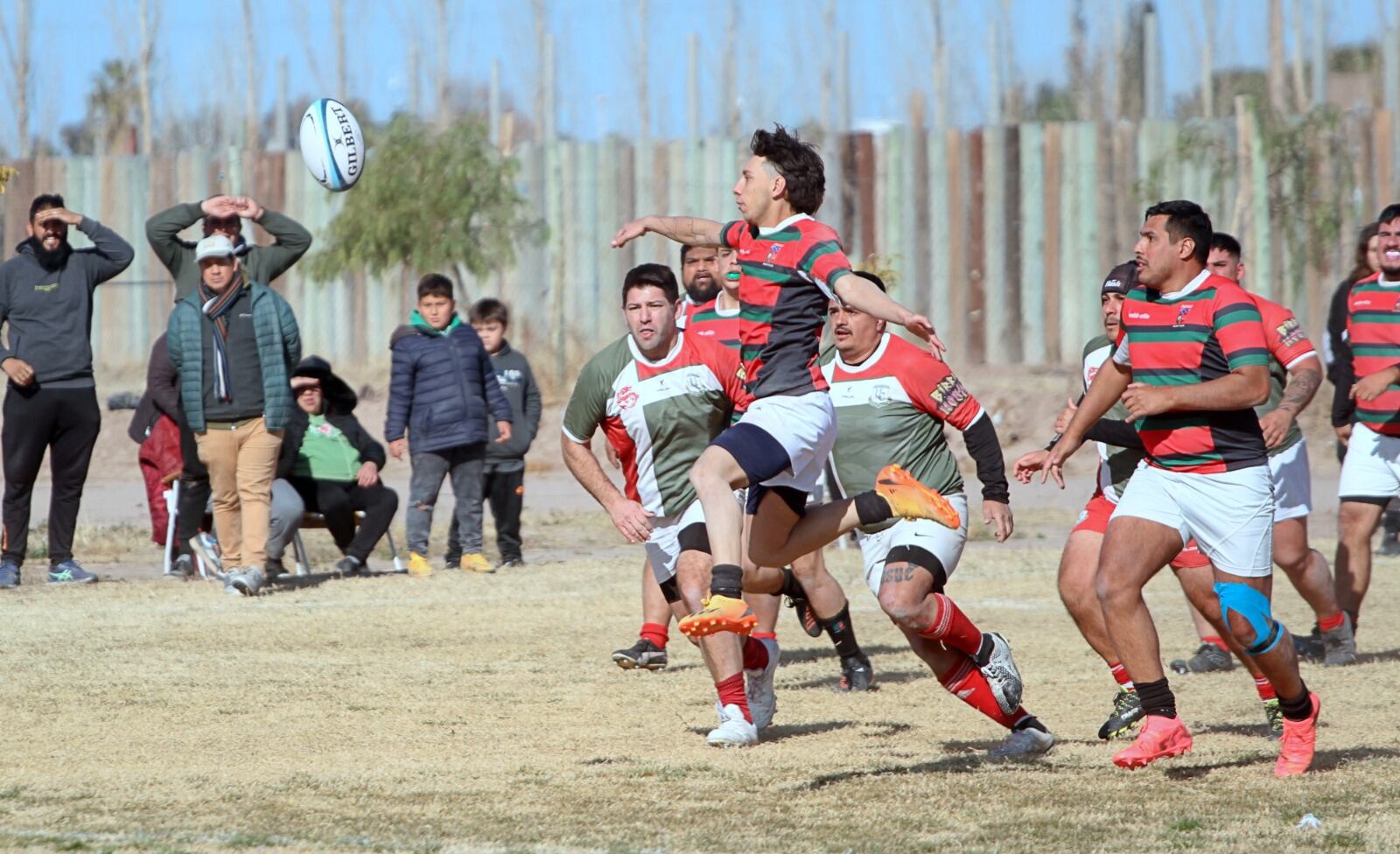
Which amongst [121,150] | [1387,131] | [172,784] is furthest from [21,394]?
[121,150]

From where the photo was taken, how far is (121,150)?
105 feet

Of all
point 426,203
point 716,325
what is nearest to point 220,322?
point 716,325

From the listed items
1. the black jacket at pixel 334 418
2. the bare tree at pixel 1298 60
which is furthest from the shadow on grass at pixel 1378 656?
the bare tree at pixel 1298 60

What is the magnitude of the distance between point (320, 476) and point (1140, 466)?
768 cm

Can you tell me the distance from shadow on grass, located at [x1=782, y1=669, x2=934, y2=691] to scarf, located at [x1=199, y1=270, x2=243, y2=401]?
188 inches

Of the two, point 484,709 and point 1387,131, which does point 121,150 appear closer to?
point 1387,131

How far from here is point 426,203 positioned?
22562 mm

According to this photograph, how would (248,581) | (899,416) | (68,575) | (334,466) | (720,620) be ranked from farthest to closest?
1. (334,466)
2. (68,575)
3. (248,581)
4. (899,416)
5. (720,620)

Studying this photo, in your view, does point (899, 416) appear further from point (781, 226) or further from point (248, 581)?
point (248, 581)

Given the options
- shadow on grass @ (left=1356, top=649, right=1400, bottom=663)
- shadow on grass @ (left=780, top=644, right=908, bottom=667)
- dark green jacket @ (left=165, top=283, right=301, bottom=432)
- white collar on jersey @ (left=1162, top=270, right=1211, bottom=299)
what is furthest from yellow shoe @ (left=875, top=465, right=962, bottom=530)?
dark green jacket @ (left=165, top=283, right=301, bottom=432)

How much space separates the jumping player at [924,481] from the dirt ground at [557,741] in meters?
0.34

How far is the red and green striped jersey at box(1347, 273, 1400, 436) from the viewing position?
9688 millimetres

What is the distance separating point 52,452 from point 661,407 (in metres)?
5.99

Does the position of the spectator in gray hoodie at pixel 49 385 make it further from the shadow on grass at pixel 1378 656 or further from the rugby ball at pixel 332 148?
the shadow on grass at pixel 1378 656
